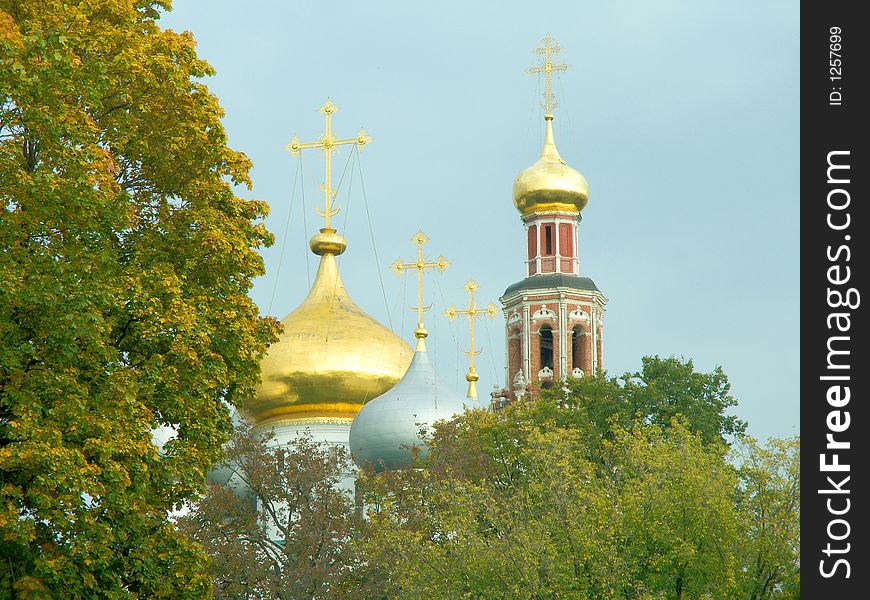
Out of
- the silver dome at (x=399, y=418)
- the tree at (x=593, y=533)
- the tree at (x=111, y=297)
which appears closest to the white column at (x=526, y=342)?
the silver dome at (x=399, y=418)

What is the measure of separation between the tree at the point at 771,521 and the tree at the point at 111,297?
29.6 ft

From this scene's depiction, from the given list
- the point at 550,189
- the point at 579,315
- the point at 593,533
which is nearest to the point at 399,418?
the point at 579,315

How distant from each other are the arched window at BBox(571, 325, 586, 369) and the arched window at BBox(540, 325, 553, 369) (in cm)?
87

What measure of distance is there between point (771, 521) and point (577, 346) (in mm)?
40614

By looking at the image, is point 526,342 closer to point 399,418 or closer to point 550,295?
point 550,295

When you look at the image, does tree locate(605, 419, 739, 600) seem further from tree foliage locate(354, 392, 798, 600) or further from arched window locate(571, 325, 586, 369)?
arched window locate(571, 325, 586, 369)

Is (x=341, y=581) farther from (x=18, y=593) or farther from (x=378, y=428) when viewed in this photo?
(x=18, y=593)

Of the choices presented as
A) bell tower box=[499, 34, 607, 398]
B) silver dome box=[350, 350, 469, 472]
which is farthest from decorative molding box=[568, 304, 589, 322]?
silver dome box=[350, 350, 469, 472]

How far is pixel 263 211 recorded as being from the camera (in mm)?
24453

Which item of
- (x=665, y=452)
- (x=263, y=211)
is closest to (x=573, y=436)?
(x=665, y=452)

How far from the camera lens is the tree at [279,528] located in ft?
127

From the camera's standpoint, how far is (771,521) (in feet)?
94.9

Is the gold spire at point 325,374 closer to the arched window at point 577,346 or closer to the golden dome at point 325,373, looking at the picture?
the golden dome at point 325,373
